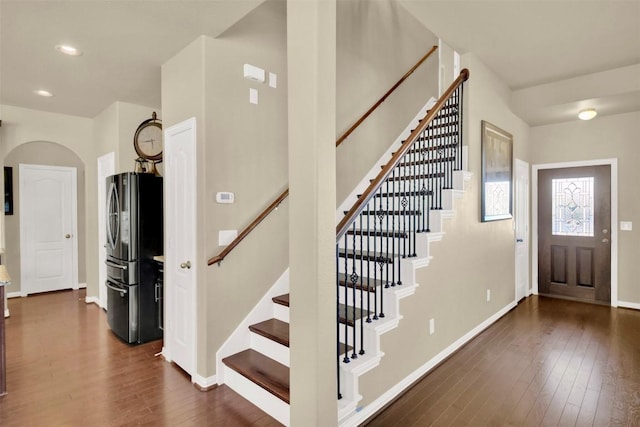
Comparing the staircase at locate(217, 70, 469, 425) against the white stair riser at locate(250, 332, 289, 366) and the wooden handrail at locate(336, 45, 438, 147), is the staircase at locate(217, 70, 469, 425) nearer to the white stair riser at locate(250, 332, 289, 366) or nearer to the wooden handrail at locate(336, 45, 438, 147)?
the white stair riser at locate(250, 332, 289, 366)

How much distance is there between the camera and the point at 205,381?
107 inches

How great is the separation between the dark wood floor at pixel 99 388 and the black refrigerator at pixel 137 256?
23 centimetres

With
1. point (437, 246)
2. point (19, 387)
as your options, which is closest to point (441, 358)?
point (437, 246)

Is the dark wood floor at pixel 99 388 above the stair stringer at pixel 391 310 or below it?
below

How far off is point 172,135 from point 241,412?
2408 mm

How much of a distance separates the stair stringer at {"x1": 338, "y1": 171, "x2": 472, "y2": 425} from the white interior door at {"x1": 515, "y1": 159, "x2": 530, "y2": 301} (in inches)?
87.3

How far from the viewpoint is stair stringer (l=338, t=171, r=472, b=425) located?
2.17 m

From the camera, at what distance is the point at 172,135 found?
3.16 metres

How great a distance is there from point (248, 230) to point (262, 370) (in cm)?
111

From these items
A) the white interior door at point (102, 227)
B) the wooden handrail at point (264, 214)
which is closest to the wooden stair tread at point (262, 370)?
the wooden handrail at point (264, 214)

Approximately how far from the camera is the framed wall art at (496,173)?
12.4 feet

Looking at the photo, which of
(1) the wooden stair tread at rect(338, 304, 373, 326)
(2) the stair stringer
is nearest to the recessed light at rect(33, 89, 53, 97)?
(1) the wooden stair tread at rect(338, 304, 373, 326)

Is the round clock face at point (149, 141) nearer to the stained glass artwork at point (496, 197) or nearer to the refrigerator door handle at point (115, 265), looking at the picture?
the refrigerator door handle at point (115, 265)

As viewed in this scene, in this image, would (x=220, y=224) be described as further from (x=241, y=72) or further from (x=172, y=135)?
(x=241, y=72)
